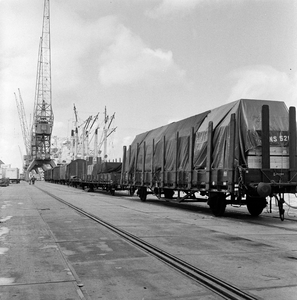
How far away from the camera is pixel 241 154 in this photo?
40.6 ft

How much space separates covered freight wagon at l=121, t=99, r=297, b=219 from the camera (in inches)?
477

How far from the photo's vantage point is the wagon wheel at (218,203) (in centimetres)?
1352

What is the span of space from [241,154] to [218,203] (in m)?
2.28

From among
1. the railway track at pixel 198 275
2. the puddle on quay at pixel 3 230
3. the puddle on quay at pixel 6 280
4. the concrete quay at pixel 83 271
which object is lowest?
the puddle on quay at pixel 3 230

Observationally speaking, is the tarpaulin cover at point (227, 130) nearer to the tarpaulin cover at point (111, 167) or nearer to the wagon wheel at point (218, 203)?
the wagon wheel at point (218, 203)

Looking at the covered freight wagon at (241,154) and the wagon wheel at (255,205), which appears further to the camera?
the wagon wheel at (255,205)

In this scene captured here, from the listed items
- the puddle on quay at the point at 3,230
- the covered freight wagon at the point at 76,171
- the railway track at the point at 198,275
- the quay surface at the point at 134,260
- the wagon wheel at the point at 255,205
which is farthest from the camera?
the covered freight wagon at the point at 76,171

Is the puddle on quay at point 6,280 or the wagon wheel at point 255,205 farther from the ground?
the wagon wheel at point 255,205

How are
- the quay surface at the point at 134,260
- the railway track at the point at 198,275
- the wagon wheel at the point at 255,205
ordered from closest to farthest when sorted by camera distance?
the railway track at the point at 198,275 < the quay surface at the point at 134,260 < the wagon wheel at the point at 255,205

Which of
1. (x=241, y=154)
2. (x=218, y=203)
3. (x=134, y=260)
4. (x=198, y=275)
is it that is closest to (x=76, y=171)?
(x=218, y=203)

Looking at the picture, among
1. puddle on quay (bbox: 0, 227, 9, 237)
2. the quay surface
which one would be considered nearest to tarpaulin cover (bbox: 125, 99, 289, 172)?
the quay surface

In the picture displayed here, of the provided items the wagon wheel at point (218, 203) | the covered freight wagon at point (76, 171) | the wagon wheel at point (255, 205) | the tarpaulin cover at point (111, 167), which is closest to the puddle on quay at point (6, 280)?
the wagon wheel at point (218, 203)

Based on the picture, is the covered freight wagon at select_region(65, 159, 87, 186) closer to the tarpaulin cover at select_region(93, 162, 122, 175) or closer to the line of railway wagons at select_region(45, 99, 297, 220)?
Result: the tarpaulin cover at select_region(93, 162, 122, 175)

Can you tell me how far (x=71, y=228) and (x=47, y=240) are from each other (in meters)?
1.87
